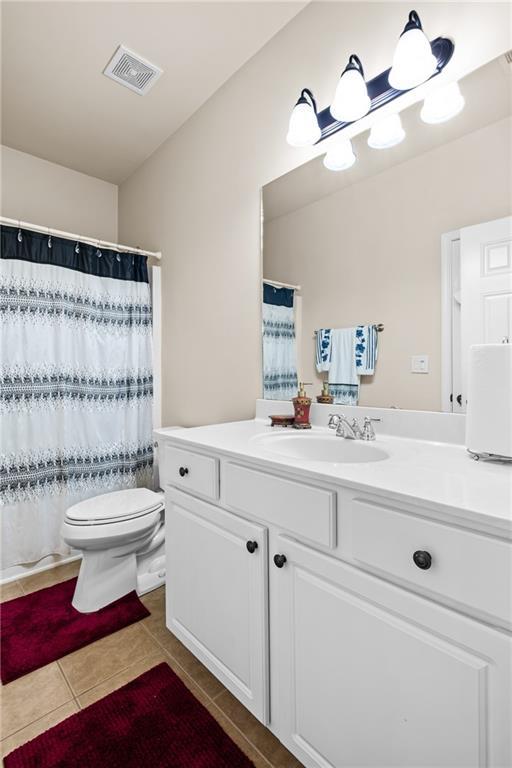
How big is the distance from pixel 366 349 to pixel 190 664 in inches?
52.1

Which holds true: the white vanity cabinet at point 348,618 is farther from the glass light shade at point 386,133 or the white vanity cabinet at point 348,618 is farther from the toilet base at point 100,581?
the glass light shade at point 386,133

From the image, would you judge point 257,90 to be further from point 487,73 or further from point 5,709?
point 5,709

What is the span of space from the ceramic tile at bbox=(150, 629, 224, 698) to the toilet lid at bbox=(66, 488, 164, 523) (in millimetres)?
508

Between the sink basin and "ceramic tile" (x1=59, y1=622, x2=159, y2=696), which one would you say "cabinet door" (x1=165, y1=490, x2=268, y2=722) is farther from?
the sink basin

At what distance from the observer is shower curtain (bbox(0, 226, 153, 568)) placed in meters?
1.96

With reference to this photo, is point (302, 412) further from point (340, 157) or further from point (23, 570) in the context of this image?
point (23, 570)

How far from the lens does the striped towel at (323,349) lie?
4.89 feet

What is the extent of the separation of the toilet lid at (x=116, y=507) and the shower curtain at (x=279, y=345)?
2.56 feet

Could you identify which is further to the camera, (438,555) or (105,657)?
(105,657)

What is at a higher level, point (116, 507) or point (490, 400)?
point (490, 400)

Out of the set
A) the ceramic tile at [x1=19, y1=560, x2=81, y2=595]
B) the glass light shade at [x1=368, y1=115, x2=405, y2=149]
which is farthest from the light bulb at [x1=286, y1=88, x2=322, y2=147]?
the ceramic tile at [x1=19, y1=560, x2=81, y2=595]

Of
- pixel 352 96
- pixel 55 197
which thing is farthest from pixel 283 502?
pixel 55 197

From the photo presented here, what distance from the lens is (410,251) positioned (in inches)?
49.1

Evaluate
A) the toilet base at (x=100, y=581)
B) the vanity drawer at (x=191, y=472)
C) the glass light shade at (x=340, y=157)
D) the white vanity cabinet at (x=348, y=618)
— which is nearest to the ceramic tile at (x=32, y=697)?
the toilet base at (x=100, y=581)
